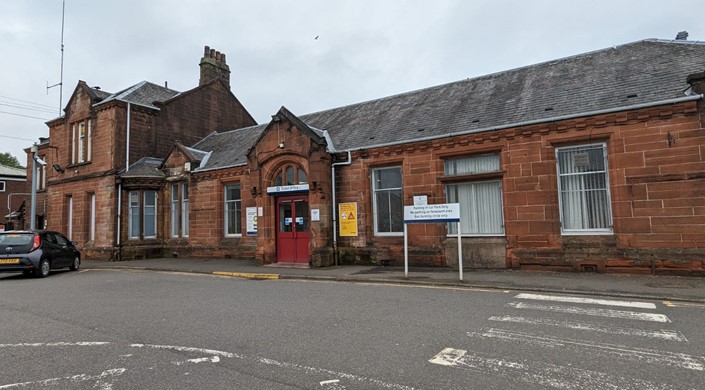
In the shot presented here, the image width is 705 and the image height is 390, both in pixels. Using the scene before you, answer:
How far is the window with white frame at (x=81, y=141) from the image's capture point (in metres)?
22.5

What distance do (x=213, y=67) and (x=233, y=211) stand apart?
11787 mm

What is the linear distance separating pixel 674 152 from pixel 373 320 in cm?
905

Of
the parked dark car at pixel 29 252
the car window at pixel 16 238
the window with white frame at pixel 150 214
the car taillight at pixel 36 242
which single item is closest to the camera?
the parked dark car at pixel 29 252

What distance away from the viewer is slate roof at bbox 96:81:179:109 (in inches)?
870

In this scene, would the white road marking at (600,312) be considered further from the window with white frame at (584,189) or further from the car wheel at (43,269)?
the car wheel at (43,269)

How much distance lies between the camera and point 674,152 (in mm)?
10500

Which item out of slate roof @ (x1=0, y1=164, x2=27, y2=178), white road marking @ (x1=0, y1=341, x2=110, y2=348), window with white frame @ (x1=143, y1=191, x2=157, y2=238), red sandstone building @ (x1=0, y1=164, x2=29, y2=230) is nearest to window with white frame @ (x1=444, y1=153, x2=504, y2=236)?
white road marking @ (x1=0, y1=341, x2=110, y2=348)

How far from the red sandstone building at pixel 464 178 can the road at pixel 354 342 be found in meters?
3.71

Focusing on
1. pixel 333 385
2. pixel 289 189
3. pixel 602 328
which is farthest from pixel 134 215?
pixel 602 328

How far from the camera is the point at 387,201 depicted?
14.8 metres

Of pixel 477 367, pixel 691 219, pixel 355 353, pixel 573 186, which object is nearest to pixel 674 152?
pixel 691 219

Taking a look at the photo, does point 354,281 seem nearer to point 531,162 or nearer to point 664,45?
point 531,162

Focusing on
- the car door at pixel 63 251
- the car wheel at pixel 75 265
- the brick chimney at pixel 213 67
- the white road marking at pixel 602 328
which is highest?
the brick chimney at pixel 213 67

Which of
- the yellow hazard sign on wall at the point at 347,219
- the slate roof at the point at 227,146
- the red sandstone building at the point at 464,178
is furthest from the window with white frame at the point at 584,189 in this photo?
the slate roof at the point at 227,146
